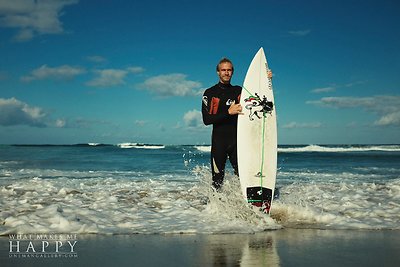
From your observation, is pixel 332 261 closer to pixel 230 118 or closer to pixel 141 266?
pixel 141 266

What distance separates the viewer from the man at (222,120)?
534 centimetres

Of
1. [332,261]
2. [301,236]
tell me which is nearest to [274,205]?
[301,236]

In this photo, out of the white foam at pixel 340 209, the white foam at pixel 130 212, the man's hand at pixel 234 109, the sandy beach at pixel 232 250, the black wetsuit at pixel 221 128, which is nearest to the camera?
the sandy beach at pixel 232 250

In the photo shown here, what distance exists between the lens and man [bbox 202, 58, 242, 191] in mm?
5344

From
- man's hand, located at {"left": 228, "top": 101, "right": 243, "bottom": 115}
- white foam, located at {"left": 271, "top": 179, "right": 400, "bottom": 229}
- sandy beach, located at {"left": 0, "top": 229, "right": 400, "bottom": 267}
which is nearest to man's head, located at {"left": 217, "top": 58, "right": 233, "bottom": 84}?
man's hand, located at {"left": 228, "top": 101, "right": 243, "bottom": 115}

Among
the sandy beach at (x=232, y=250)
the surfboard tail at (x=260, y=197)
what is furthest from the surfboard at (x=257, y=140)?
the sandy beach at (x=232, y=250)

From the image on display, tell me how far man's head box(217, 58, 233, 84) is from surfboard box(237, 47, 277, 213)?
13.6 inches

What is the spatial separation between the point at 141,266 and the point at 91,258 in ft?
1.82

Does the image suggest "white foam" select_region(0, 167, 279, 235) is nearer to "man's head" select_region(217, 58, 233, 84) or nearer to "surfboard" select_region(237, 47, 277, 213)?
"surfboard" select_region(237, 47, 277, 213)

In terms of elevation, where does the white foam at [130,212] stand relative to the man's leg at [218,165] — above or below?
below

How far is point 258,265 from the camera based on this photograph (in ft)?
10.3

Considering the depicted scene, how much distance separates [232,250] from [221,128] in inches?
86.0

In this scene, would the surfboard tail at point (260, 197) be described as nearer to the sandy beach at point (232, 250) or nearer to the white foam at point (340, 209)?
the white foam at point (340, 209)

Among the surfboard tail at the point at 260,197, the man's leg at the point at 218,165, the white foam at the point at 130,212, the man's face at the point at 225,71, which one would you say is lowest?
the white foam at the point at 130,212
